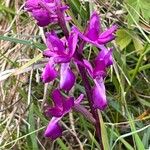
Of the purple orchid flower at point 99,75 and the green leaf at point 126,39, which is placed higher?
the purple orchid flower at point 99,75

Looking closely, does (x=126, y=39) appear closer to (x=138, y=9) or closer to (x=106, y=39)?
(x=138, y=9)

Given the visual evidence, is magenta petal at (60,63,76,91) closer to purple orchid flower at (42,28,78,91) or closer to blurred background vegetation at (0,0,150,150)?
purple orchid flower at (42,28,78,91)

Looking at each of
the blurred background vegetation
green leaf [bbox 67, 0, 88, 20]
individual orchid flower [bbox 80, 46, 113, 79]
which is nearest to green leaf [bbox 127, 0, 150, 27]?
the blurred background vegetation

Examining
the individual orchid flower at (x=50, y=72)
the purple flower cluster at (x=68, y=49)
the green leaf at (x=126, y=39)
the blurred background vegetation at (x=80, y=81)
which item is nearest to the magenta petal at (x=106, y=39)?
the purple flower cluster at (x=68, y=49)

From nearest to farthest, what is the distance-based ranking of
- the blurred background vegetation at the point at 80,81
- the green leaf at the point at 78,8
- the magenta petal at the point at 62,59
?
the magenta petal at the point at 62,59 < the blurred background vegetation at the point at 80,81 < the green leaf at the point at 78,8

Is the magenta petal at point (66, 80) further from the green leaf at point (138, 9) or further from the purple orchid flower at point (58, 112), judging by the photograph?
the green leaf at point (138, 9)

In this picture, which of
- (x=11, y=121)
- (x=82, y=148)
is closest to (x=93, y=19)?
(x=82, y=148)

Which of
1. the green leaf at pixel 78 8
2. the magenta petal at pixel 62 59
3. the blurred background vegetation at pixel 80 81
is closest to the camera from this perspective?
the magenta petal at pixel 62 59

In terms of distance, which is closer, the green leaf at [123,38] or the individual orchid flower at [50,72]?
the individual orchid flower at [50,72]

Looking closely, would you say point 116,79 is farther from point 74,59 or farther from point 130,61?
point 74,59
